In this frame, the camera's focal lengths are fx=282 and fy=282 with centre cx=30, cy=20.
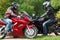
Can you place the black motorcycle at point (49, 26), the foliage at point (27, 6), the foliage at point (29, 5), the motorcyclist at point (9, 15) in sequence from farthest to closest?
the foliage at point (27, 6), the foliage at point (29, 5), the black motorcycle at point (49, 26), the motorcyclist at point (9, 15)

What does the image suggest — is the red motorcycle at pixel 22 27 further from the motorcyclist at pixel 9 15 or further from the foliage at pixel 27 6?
the foliage at pixel 27 6

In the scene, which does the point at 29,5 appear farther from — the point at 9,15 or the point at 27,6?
the point at 9,15

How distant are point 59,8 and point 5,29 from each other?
525 inches

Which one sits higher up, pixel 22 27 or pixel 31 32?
pixel 22 27

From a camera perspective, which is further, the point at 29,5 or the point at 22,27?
the point at 29,5

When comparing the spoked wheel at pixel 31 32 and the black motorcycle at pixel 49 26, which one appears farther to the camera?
the black motorcycle at pixel 49 26

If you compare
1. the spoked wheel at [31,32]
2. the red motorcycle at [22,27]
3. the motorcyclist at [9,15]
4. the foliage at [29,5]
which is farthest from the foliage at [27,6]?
the spoked wheel at [31,32]

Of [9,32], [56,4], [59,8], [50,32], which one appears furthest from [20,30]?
[59,8]

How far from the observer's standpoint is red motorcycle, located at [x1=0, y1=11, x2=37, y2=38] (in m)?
11.4

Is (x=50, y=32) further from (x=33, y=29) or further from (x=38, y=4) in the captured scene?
(x=38, y=4)

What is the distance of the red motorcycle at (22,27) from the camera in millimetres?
11445

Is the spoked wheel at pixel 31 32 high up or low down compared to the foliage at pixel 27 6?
down

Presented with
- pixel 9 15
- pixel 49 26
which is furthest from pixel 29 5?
pixel 9 15

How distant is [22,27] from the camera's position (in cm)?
1152
